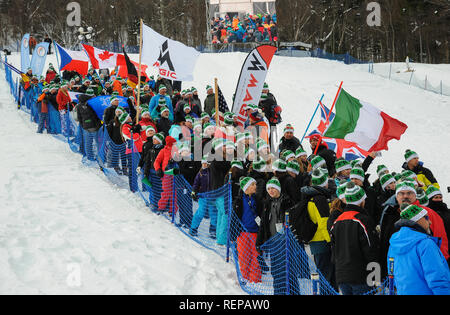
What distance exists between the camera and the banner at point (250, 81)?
396 inches

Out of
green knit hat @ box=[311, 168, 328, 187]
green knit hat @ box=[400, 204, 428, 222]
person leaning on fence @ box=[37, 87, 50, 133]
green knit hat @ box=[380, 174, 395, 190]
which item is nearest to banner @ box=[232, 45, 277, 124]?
green knit hat @ box=[380, 174, 395, 190]

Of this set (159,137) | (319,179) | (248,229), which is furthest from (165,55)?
(319,179)

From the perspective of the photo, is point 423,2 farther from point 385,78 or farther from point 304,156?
point 304,156

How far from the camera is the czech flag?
17.1 m

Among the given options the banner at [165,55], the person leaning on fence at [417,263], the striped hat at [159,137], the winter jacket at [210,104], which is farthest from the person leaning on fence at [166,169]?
the winter jacket at [210,104]

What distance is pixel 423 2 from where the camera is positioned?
4600 centimetres

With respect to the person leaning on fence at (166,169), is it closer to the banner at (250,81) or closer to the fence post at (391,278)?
the banner at (250,81)

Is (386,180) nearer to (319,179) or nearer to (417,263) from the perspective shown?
(319,179)

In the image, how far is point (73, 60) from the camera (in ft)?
57.3

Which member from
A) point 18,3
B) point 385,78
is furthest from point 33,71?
point 18,3

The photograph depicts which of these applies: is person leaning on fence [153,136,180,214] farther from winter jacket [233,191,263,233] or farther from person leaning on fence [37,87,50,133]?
person leaning on fence [37,87,50,133]

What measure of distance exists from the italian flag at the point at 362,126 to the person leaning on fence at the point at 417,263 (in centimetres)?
507

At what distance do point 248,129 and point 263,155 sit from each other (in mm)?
2275

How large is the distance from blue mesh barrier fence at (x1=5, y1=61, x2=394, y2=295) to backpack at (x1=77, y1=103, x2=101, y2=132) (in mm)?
208
